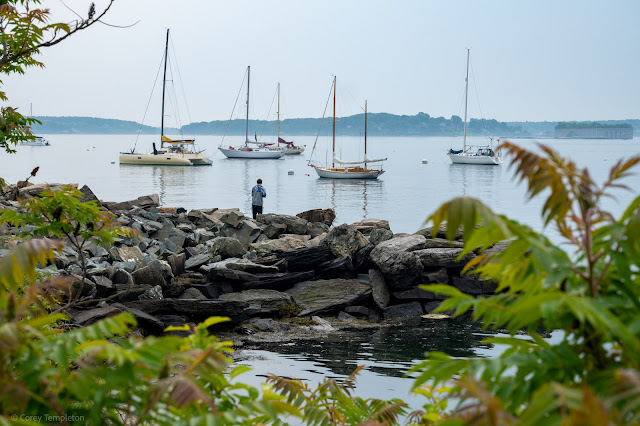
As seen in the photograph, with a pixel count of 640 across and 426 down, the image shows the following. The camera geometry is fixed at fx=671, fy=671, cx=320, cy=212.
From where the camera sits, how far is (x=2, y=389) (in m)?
2.21

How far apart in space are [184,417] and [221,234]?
21.4 m

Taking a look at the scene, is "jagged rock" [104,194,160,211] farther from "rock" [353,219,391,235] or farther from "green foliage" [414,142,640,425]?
"green foliage" [414,142,640,425]

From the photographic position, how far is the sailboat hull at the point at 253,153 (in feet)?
450

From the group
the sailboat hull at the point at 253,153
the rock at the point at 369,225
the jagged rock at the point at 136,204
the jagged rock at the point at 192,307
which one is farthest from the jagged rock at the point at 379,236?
the sailboat hull at the point at 253,153

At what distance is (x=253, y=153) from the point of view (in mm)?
137000

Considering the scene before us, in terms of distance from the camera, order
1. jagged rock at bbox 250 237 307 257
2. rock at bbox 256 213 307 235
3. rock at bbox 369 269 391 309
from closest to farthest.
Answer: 1. rock at bbox 369 269 391 309
2. jagged rock at bbox 250 237 307 257
3. rock at bbox 256 213 307 235

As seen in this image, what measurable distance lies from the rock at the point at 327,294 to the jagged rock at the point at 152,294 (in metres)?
3.34

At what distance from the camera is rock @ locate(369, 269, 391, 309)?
56.1ft

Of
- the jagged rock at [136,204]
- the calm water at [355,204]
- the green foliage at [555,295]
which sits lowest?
the calm water at [355,204]

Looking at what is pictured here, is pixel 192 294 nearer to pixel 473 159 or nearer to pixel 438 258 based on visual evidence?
pixel 438 258

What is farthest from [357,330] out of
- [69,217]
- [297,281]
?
[69,217]

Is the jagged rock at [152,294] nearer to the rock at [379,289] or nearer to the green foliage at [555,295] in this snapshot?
the rock at [379,289]

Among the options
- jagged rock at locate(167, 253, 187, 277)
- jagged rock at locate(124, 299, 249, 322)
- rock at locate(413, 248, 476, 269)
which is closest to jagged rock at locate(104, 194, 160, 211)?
jagged rock at locate(167, 253, 187, 277)

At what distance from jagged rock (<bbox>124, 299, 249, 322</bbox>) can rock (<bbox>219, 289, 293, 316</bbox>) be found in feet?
2.06
